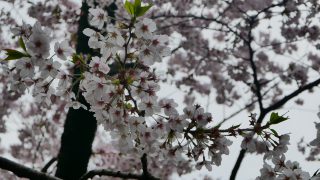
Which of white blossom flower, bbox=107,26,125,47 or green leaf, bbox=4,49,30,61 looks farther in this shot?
white blossom flower, bbox=107,26,125,47

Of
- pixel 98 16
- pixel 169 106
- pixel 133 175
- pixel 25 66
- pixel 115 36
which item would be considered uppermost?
pixel 98 16

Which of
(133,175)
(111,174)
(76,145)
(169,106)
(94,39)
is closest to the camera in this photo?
(94,39)

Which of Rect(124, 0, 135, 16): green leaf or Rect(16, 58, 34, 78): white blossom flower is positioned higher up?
Rect(124, 0, 135, 16): green leaf

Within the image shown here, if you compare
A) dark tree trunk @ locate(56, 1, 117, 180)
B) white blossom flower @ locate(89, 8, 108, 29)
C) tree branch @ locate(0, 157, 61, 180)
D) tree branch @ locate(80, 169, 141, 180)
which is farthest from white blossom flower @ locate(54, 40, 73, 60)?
dark tree trunk @ locate(56, 1, 117, 180)

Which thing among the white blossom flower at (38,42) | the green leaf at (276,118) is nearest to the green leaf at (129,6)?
the white blossom flower at (38,42)

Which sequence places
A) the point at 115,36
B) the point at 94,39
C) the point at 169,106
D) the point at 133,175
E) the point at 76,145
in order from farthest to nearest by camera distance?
the point at 76,145, the point at 133,175, the point at 169,106, the point at 94,39, the point at 115,36

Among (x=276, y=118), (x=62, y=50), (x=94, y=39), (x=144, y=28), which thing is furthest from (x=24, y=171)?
(x=276, y=118)

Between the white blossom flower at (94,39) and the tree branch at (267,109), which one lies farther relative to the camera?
the tree branch at (267,109)

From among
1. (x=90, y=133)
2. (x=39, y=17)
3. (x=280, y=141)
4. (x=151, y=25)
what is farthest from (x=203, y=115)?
(x=39, y=17)

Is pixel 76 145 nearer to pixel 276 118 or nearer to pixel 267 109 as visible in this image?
pixel 267 109

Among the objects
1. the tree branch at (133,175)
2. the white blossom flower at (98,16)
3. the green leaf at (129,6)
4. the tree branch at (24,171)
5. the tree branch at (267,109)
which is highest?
the tree branch at (267,109)

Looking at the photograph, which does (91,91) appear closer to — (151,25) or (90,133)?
(151,25)

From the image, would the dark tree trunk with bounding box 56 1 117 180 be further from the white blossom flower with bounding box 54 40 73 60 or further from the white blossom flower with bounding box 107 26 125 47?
the white blossom flower with bounding box 107 26 125 47

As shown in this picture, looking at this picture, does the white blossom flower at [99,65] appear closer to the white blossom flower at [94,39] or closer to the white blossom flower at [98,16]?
the white blossom flower at [94,39]
